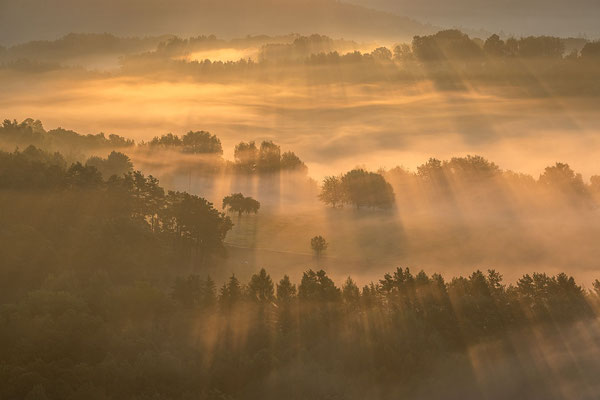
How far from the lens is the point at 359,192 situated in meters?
167

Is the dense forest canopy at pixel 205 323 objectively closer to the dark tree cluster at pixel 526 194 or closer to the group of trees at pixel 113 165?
the group of trees at pixel 113 165

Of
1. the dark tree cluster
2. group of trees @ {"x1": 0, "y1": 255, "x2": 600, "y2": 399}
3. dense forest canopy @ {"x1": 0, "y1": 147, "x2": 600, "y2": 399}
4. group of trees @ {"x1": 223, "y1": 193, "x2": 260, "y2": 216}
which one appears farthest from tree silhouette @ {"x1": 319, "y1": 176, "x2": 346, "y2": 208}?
group of trees @ {"x1": 0, "y1": 255, "x2": 600, "y2": 399}

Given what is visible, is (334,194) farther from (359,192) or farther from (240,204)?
(240,204)

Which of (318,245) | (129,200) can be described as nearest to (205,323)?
(129,200)

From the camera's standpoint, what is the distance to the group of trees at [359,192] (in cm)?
16595

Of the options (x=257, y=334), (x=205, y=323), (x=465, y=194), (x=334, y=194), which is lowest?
(x=257, y=334)

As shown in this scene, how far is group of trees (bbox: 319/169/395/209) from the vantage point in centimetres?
16595

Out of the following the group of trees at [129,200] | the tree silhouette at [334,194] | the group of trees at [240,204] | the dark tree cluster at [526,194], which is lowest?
the group of trees at [129,200]

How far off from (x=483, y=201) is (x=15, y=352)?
146817mm

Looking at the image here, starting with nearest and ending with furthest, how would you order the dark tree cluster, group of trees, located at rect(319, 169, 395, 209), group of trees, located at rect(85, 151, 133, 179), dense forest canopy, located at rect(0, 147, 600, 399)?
dense forest canopy, located at rect(0, 147, 600, 399), group of trees, located at rect(85, 151, 133, 179), group of trees, located at rect(319, 169, 395, 209), the dark tree cluster

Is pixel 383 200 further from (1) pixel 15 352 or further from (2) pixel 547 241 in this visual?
(1) pixel 15 352

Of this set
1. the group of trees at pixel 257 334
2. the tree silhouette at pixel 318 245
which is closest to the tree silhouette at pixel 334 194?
the tree silhouette at pixel 318 245

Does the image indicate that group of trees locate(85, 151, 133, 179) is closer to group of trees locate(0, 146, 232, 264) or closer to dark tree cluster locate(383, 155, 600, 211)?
group of trees locate(0, 146, 232, 264)

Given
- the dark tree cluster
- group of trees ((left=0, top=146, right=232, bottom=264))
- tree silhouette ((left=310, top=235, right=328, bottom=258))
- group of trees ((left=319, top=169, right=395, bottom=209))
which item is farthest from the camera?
the dark tree cluster
